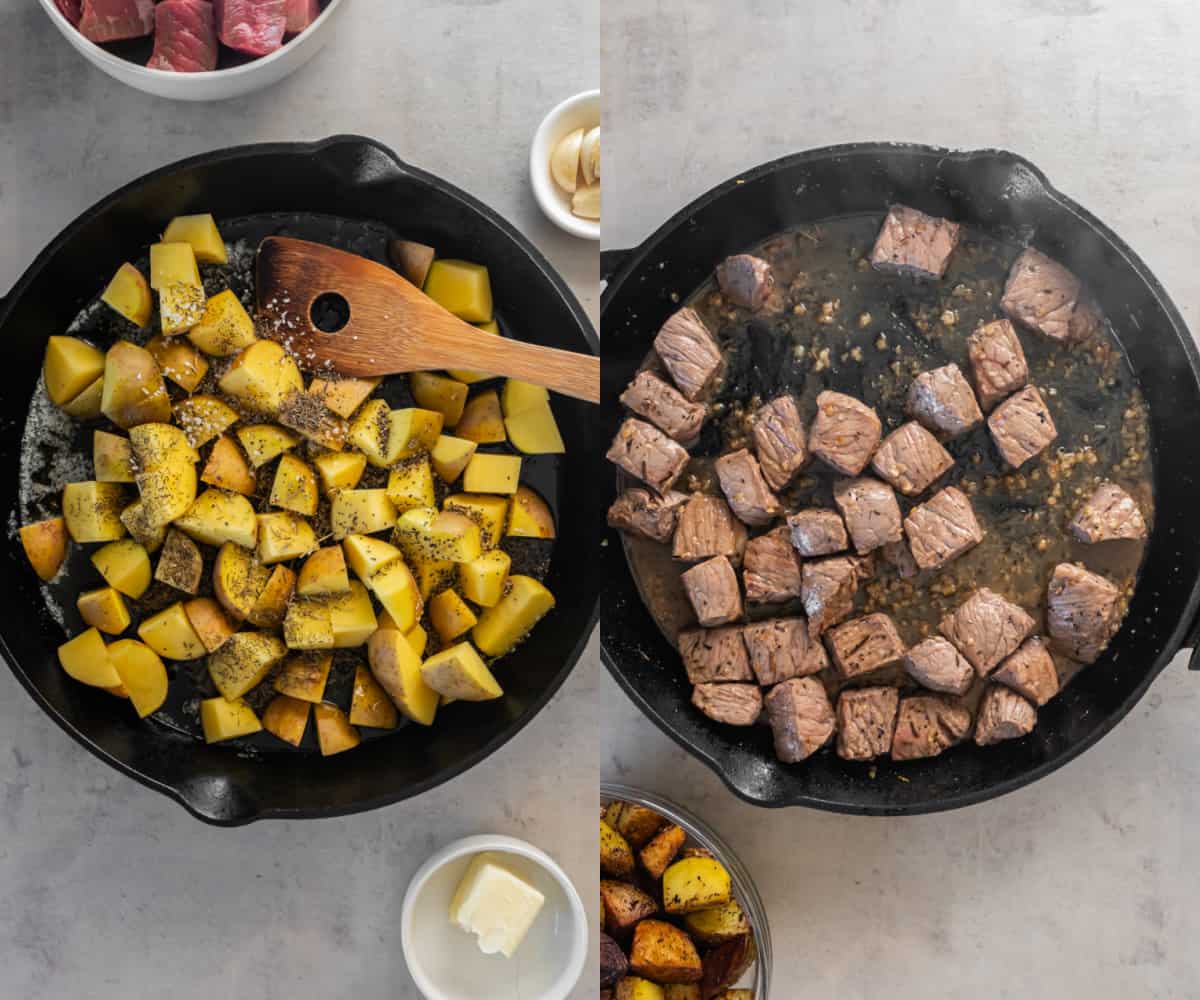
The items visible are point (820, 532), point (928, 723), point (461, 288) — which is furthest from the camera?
point (461, 288)

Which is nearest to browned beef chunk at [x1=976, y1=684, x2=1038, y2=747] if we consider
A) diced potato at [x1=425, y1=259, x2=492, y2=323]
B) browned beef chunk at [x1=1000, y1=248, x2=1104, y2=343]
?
browned beef chunk at [x1=1000, y1=248, x2=1104, y2=343]

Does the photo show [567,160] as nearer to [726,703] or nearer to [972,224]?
[972,224]

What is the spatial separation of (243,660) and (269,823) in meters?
0.24

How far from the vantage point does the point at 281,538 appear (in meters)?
1.44

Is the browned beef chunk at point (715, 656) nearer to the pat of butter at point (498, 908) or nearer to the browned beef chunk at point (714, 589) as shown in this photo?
the browned beef chunk at point (714, 589)

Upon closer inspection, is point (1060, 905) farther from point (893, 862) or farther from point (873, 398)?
point (873, 398)

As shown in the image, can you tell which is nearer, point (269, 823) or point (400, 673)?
point (400, 673)

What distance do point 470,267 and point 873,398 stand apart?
19.3 inches

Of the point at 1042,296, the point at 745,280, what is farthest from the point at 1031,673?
the point at 745,280

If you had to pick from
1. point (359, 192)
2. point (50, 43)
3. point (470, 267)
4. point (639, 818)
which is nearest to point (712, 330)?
point (470, 267)

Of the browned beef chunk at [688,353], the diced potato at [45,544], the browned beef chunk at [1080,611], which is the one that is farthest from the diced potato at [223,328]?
the browned beef chunk at [1080,611]

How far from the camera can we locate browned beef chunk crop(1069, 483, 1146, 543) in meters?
1.37

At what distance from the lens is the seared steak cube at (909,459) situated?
1312mm

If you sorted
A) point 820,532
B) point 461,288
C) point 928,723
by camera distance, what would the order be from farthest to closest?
point 461,288 → point 928,723 → point 820,532
